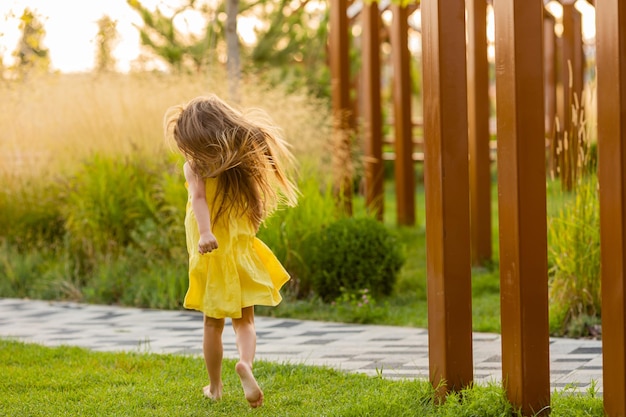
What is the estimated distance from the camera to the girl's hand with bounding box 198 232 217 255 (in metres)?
3.54

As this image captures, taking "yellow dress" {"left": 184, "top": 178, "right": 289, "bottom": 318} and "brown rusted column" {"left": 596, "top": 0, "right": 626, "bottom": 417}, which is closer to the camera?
"brown rusted column" {"left": 596, "top": 0, "right": 626, "bottom": 417}

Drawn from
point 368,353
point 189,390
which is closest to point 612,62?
point 189,390

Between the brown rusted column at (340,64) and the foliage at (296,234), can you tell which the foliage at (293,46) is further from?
the foliage at (296,234)

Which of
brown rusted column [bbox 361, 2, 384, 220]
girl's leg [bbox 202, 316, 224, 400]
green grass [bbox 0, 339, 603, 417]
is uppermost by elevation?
brown rusted column [bbox 361, 2, 384, 220]

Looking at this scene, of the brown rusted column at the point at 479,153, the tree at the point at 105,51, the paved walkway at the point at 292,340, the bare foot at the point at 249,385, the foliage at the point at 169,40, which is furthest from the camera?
the foliage at the point at 169,40

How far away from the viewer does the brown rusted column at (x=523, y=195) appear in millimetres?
3033

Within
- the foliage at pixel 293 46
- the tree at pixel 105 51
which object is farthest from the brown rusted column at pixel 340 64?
the foliage at pixel 293 46

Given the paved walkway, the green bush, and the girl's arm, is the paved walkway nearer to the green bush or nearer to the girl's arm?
the green bush

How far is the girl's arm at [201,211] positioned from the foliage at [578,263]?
93.7 inches

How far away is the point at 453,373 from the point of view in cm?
332

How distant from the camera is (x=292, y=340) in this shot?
17.3 ft

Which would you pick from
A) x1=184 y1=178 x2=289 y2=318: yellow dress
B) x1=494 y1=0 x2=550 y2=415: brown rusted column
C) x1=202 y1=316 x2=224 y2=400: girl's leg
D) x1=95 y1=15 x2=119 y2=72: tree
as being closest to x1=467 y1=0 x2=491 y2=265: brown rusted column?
x1=95 y1=15 x2=119 y2=72: tree

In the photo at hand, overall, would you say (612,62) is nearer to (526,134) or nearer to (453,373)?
(526,134)

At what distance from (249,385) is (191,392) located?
0.47 meters
